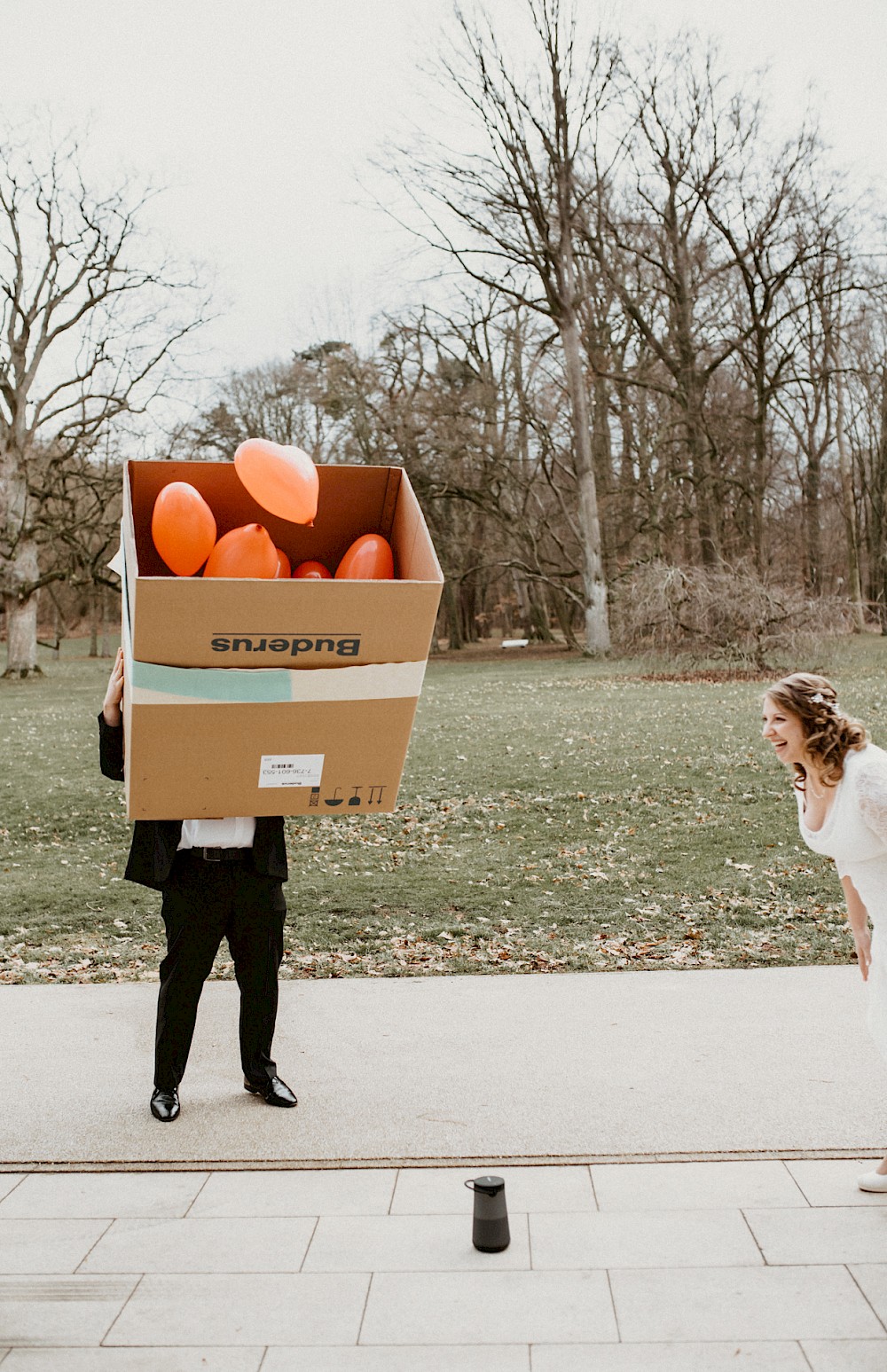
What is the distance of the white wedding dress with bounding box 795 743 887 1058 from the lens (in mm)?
3715

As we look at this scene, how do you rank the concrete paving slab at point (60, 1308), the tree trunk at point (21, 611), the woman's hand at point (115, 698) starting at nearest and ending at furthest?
1. the concrete paving slab at point (60, 1308)
2. the woman's hand at point (115, 698)
3. the tree trunk at point (21, 611)

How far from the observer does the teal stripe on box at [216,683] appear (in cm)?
341

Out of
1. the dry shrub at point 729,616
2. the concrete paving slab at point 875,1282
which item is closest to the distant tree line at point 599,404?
the dry shrub at point 729,616

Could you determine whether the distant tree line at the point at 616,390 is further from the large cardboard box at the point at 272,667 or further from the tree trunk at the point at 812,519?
the large cardboard box at the point at 272,667

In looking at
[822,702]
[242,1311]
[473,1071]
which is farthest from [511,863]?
[242,1311]

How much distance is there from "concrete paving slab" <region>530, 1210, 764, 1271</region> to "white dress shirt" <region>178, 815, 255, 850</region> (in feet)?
5.70

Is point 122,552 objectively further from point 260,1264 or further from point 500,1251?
point 500,1251

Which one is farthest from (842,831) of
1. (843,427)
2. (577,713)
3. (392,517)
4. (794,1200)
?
(843,427)

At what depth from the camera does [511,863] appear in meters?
9.73

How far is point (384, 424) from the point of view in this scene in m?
37.3

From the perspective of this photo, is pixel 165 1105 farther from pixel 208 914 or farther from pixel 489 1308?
pixel 489 1308

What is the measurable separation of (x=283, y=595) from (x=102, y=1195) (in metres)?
2.18

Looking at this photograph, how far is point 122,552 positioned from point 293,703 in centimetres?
71

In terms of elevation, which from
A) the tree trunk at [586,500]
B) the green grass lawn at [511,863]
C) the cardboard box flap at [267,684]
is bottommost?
the green grass lawn at [511,863]
